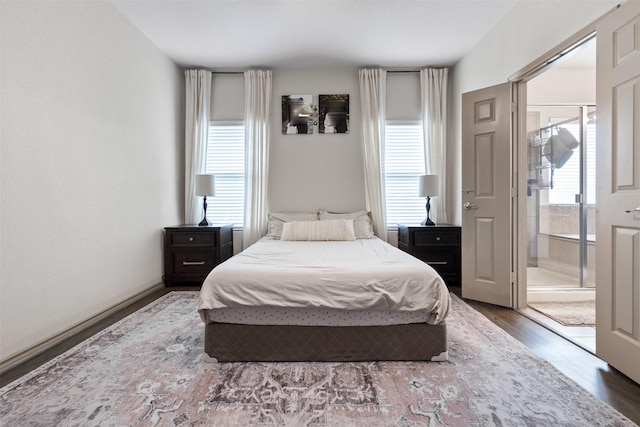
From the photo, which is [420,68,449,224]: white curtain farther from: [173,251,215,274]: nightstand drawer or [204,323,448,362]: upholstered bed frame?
[173,251,215,274]: nightstand drawer

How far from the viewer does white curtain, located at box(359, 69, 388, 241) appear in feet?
13.9

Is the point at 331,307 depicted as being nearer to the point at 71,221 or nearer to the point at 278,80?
the point at 71,221

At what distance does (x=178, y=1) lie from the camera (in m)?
2.93

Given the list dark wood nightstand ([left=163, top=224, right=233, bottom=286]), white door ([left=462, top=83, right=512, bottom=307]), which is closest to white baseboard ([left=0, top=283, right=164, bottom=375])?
dark wood nightstand ([left=163, top=224, right=233, bottom=286])

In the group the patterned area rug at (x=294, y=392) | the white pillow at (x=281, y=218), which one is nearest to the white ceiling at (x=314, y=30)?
the white pillow at (x=281, y=218)

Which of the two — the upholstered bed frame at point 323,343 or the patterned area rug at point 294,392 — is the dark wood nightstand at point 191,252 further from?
the upholstered bed frame at point 323,343

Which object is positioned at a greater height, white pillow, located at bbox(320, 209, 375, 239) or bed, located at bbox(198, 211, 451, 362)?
white pillow, located at bbox(320, 209, 375, 239)

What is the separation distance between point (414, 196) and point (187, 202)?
3.13 m

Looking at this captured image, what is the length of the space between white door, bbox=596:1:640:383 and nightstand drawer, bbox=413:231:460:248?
185 centimetres

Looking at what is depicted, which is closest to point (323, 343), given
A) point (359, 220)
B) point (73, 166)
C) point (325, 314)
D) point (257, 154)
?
point (325, 314)

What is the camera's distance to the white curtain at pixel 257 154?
4273mm

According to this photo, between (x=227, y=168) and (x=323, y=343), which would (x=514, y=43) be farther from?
(x=227, y=168)

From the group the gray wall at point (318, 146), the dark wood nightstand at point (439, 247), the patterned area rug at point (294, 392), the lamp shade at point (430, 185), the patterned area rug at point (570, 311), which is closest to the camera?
the patterned area rug at point (294, 392)

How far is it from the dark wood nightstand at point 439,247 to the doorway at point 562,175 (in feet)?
2.88
